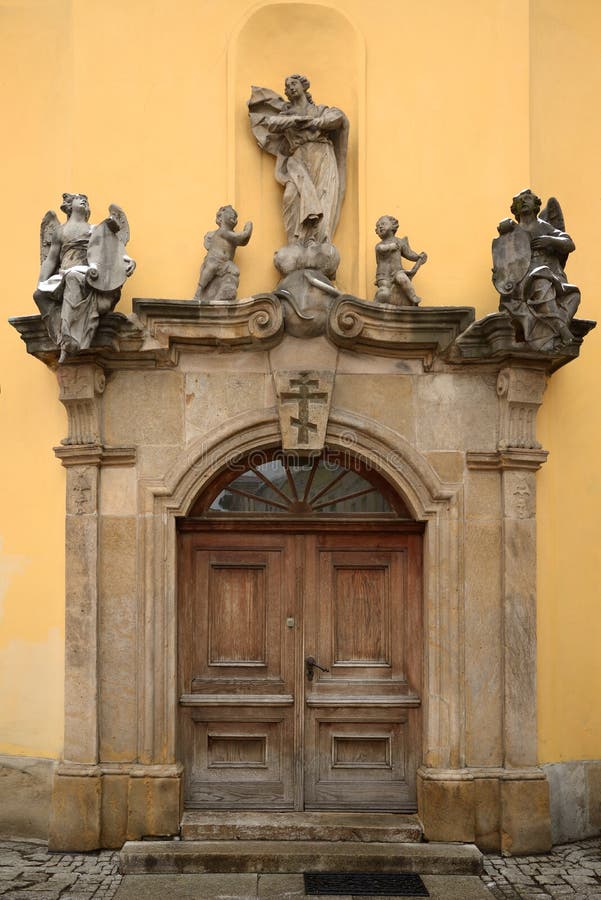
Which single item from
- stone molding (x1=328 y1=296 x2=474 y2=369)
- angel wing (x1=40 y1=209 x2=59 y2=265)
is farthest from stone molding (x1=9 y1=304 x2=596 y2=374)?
angel wing (x1=40 y1=209 x2=59 y2=265)

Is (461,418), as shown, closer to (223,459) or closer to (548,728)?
(223,459)

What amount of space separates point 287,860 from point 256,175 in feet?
15.4

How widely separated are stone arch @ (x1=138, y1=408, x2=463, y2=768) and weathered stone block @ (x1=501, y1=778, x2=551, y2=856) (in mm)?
432

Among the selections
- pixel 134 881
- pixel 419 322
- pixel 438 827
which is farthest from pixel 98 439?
pixel 438 827

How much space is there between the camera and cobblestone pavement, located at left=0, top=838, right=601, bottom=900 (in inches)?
232

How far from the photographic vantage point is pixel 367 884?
607cm

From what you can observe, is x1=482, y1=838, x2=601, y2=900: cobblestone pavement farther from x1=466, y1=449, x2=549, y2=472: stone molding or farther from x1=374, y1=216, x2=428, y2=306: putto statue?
x1=374, y1=216, x2=428, y2=306: putto statue

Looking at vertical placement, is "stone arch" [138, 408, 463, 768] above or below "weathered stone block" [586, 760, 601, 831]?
above

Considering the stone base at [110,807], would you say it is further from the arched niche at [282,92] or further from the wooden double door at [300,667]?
the arched niche at [282,92]

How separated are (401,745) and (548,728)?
1028 mm

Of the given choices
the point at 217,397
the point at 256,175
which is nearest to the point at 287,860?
the point at 217,397

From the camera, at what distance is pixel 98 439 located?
6664 millimetres

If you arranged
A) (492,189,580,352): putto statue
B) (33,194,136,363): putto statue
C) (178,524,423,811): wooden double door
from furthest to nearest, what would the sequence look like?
(178,524,423,811): wooden double door → (492,189,580,352): putto statue → (33,194,136,363): putto statue

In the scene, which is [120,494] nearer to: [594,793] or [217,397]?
[217,397]
